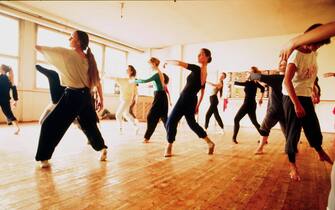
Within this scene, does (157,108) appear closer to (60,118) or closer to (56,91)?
(56,91)

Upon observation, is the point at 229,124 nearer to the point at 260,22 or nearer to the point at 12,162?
the point at 260,22

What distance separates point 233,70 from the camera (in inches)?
344

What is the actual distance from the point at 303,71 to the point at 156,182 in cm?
162

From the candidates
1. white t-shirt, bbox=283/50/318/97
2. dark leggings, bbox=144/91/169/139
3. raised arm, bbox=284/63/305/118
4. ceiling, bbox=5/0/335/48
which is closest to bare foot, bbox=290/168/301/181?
raised arm, bbox=284/63/305/118

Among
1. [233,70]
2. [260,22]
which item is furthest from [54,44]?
[233,70]

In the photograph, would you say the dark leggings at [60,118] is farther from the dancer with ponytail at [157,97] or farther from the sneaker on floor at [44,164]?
the dancer with ponytail at [157,97]

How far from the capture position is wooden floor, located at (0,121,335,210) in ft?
5.34

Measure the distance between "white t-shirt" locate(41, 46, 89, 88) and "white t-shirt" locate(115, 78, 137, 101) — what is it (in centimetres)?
280

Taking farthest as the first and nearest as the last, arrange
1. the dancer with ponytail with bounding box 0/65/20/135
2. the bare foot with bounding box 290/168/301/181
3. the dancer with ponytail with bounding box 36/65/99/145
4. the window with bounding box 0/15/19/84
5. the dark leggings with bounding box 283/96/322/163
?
the window with bounding box 0/15/19/84 < the dancer with ponytail with bounding box 0/65/20/135 < the dancer with ponytail with bounding box 36/65/99/145 < the bare foot with bounding box 290/168/301/181 < the dark leggings with bounding box 283/96/322/163

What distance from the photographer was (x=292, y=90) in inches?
79.7

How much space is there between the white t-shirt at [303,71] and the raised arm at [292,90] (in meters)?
0.06

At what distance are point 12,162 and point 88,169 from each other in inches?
35.0

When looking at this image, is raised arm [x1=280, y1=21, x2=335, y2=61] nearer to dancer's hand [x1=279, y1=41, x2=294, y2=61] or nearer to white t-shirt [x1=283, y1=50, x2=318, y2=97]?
dancer's hand [x1=279, y1=41, x2=294, y2=61]

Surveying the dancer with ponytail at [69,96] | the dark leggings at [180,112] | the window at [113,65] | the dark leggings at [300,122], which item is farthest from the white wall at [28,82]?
the dark leggings at [300,122]
